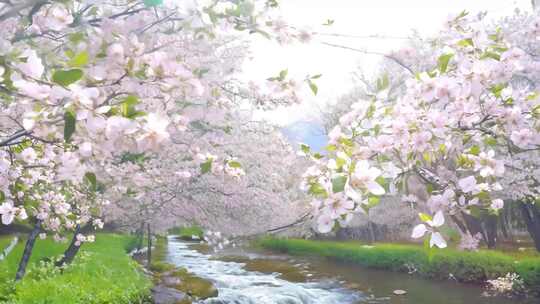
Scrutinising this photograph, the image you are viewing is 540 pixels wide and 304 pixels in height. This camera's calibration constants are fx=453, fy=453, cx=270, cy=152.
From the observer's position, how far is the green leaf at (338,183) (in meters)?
2.43

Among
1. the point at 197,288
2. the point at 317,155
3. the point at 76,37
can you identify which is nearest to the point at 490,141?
the point at 317,155

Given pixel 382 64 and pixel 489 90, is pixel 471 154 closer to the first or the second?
pixel 489 90

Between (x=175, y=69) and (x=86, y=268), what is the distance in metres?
13.2

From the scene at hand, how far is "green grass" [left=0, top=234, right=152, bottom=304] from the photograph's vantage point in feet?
29.2

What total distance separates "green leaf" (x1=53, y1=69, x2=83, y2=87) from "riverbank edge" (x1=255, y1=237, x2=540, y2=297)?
48.4 ft

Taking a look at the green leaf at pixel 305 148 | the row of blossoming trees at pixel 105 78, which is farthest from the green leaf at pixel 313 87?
the green leaf at pixel 305 148

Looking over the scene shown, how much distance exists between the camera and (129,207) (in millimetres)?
15930

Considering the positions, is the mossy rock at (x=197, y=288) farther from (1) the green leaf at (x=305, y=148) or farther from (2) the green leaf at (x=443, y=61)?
(2) the green leaf at (x=443, y=61)

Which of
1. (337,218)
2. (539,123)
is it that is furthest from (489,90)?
(337,218)

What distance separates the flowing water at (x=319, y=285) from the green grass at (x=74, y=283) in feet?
10.2

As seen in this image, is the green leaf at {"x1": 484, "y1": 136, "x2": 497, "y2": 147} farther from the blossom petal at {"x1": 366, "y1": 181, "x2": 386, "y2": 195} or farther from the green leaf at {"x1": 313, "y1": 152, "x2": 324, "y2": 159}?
the blossom petal at {"x1": 366, "y1": 181, "x2": 386, "y2": 195}

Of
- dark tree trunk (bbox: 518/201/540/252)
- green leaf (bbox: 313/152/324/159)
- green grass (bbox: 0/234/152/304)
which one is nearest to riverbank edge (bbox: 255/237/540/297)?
dark tree trunk (bbox: 518/201/540/252)

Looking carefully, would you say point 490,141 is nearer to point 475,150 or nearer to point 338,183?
point 475,150

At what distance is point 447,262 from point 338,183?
57.7ft
